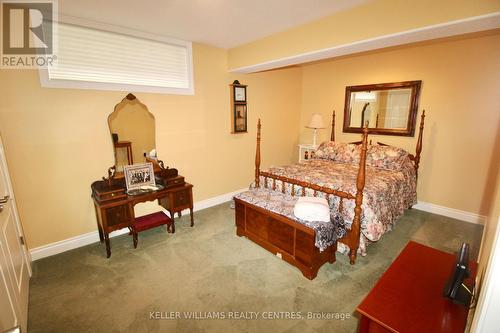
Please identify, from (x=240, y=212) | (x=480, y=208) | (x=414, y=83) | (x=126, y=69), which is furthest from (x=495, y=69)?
(x=126, y=69)

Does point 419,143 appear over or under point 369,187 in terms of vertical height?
over

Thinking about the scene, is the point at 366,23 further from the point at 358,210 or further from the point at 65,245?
the point at 65,245

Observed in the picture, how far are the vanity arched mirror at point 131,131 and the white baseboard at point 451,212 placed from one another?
424 cm

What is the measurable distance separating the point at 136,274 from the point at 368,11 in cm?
344

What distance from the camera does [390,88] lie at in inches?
153

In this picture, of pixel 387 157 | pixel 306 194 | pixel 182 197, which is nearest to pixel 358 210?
pixel 306 194

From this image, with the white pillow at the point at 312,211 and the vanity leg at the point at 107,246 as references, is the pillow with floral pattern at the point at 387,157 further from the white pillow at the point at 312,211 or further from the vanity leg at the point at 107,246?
the vanity leg at the point at 107,246

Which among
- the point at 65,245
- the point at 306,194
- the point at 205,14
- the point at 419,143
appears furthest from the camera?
the point at 419,143

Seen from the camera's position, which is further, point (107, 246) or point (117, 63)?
point (117, 63)

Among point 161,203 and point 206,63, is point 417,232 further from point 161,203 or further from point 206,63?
point 206,63

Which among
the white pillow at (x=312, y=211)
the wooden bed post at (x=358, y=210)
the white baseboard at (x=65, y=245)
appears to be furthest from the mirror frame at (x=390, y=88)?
the white baseboard at (x=65, y=245)

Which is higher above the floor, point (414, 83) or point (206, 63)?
point (206, 63)

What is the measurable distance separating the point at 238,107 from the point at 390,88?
2542 mm

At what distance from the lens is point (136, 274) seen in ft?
7.79
